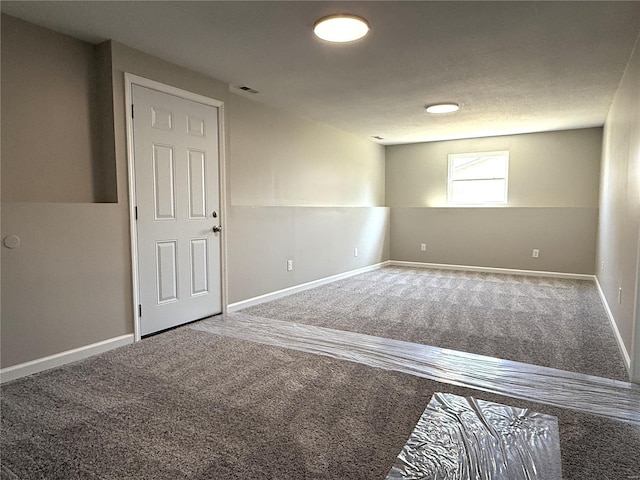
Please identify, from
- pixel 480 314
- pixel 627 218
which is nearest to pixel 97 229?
pixel 480 314

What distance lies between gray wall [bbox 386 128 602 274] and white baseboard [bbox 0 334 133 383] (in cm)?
545

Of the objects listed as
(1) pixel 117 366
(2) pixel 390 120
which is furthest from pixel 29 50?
(2) pixel 390 120

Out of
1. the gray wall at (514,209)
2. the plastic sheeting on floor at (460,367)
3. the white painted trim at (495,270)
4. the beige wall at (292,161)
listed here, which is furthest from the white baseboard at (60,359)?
the gray wall at (514,209)

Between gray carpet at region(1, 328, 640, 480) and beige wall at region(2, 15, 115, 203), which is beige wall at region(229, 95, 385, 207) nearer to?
beige wall at region(2, 15, 115, 203)

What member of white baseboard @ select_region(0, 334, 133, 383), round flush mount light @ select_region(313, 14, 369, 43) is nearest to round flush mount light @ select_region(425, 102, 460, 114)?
round flush mount light @ select_region(313, 14, 369, 43)

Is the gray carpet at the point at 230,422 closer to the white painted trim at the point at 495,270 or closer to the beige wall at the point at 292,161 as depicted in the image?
the beige wall at the point at 292,161

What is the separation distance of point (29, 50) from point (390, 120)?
396 cm

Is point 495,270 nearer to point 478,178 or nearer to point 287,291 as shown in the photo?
point 478,178

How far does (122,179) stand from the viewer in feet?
9.87

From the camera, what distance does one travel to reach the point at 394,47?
2926mm

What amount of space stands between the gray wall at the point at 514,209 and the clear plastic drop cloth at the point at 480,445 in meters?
4.96

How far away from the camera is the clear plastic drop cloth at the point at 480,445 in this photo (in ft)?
5.16

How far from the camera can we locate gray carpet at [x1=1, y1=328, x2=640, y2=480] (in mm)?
1630

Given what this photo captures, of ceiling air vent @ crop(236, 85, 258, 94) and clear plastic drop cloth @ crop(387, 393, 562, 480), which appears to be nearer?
clear plastic drop cloth @ crop(387, 393, 562, 480)
